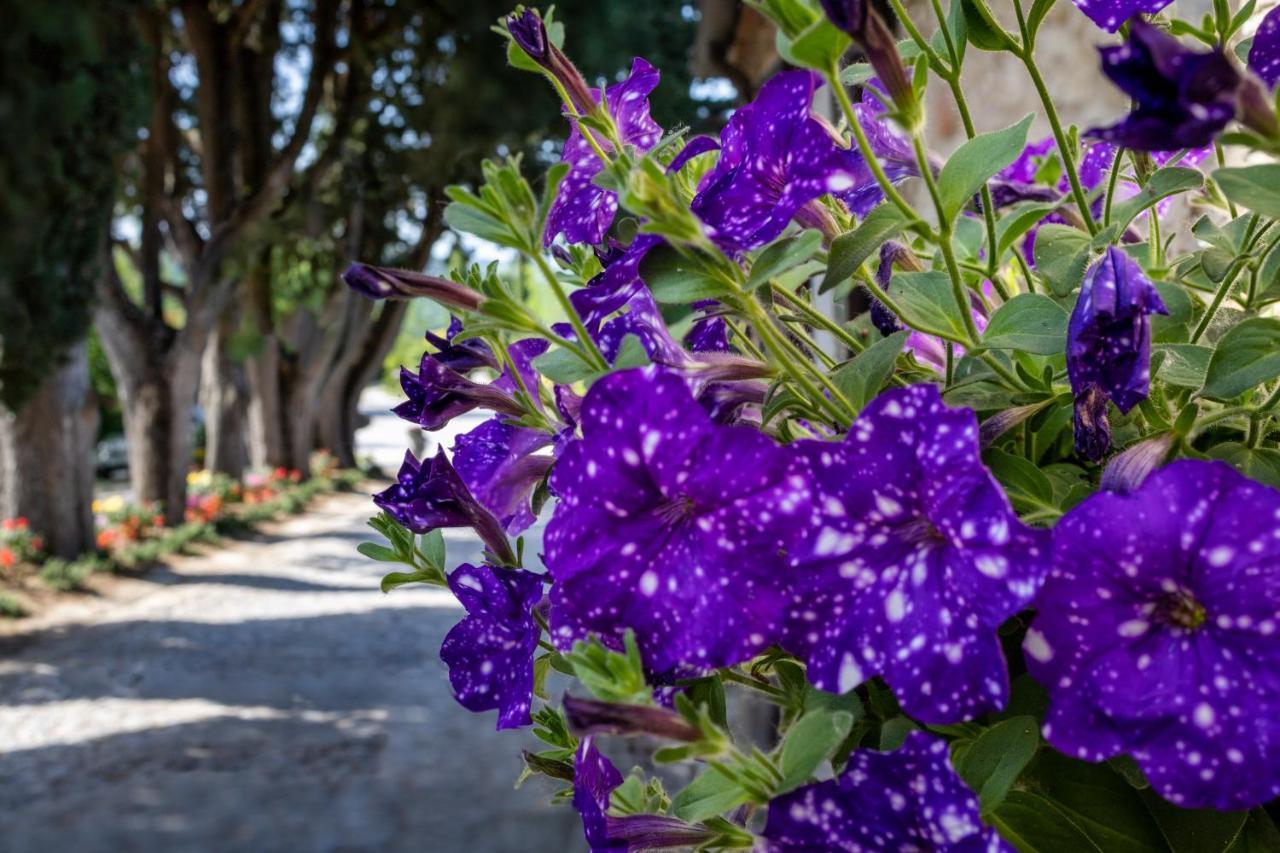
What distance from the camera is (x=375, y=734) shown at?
5.64 meters

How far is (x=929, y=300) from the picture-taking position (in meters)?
0.51

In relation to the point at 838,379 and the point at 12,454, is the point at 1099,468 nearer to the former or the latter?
the point at 838,379

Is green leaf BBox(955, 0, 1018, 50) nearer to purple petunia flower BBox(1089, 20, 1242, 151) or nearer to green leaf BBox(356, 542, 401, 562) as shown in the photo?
purple petunia flower BBox(1089, 20, 1242, 151)

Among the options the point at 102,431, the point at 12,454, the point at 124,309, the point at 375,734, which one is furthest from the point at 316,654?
the point at 102,431

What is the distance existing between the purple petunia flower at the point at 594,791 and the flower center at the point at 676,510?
0.49ft

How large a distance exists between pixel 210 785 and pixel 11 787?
2.92 ft

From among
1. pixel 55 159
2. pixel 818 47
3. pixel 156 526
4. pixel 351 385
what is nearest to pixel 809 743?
pixel 818 47

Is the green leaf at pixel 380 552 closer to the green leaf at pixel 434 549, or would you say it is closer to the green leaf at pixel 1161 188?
the green leaf at pixel 434 549

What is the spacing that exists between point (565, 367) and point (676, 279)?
0.06 meters

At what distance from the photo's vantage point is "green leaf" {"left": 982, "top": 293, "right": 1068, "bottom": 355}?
462mm

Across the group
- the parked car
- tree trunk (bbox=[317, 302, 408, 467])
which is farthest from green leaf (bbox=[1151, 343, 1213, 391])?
the parked car

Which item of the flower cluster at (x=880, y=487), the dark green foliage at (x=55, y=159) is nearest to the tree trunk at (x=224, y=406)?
the dark green foliage at (x=55, y=159)

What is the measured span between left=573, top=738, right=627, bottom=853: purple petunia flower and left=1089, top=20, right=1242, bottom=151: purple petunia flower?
0.33 meters

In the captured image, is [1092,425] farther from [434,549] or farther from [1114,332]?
[434,549]
